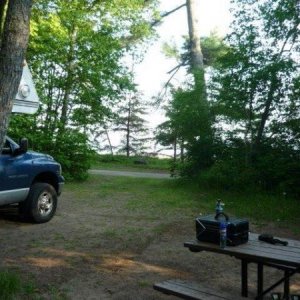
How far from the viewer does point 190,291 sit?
416 cm

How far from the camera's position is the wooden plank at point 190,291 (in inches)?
156

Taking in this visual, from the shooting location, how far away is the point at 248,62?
489 inches

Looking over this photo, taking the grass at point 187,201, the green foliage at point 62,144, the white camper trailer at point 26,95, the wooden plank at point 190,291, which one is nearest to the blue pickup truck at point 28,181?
the white camper trailer at point 26,95

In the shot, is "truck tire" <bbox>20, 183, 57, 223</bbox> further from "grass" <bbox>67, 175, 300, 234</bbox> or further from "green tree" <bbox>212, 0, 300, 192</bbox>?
"green tree" <bbox>212, 0, 300, 192</bbox>

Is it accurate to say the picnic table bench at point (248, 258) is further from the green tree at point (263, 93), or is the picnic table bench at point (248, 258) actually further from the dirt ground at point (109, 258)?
the green tree at point (263, 93)

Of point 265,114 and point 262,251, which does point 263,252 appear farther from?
point 265,114

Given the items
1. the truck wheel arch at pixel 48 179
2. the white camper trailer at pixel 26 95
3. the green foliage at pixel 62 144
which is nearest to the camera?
the white camper trailer at pixel 26 95

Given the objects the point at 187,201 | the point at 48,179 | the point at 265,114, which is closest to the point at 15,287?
the point at 48,179

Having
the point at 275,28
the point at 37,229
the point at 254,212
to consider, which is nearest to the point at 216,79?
the point at 275,28

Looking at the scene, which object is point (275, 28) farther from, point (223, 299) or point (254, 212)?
point (223, 299)

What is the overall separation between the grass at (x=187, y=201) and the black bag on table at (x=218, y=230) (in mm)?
4741

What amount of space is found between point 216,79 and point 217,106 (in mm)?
896

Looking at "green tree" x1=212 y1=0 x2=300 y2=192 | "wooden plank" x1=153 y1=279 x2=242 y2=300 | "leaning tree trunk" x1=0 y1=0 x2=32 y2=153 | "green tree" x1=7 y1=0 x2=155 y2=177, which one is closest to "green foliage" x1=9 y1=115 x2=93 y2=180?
"green tree" x1=7 y1=0 x2=155 y2=177

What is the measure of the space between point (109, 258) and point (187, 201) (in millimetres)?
5661
